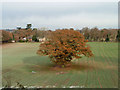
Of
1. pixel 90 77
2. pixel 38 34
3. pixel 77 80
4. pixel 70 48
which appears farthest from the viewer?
pixel 38 34

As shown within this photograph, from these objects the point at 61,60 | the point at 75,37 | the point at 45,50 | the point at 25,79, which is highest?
the point at 75,37

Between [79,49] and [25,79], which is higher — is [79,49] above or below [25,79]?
above

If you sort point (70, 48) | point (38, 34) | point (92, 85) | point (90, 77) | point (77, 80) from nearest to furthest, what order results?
point (92, 85)
point (77, 80)
point (90, 77)
point (70, 48)
point (38, 34)

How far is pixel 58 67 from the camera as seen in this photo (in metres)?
17.0

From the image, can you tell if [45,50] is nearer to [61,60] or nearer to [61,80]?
[61,60]

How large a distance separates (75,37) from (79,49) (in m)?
1.67

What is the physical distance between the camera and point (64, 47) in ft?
50.2

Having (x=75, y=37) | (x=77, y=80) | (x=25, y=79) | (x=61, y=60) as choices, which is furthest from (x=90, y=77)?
(x=25, y=79)

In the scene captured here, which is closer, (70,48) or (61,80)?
(61,80)

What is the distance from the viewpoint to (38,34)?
6238cm

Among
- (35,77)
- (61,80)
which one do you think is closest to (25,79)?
(35,77)

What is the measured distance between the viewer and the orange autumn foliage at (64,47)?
15555 millimetres

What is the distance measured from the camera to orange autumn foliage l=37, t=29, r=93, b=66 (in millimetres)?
15555

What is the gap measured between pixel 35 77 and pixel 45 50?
3.85m
